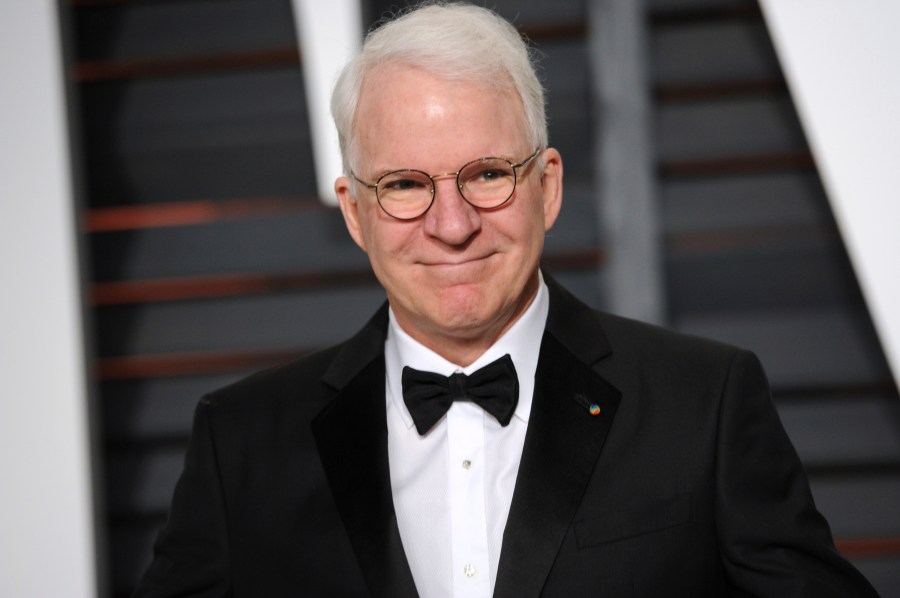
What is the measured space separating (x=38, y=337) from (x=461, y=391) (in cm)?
151

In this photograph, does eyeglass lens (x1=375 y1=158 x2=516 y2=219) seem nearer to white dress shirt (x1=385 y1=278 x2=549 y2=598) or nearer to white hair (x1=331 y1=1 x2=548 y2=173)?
white hair (x1=331 y1=1 x2=548 y2=173)

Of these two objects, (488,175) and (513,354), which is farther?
(513,354)

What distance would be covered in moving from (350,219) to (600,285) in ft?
4.71

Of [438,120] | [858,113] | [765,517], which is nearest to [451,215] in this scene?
[438,120]

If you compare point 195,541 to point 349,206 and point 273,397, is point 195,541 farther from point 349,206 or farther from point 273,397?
point 349,206

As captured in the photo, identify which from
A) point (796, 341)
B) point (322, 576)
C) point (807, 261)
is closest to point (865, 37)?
point (807, 261)

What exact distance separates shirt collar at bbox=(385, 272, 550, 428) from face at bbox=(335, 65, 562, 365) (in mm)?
67

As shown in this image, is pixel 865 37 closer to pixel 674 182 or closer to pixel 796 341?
pixel 674 182

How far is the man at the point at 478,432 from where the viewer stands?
159 centimetres

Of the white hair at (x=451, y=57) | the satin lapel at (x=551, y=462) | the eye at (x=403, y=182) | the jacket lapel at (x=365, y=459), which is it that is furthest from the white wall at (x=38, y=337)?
the satin lapel at (x=551, y=462)

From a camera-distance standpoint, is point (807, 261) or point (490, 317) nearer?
point (490, 317)

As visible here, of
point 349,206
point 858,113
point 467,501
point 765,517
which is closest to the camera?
point 765,517

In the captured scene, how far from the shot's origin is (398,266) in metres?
1.67

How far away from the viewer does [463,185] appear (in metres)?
1.60
